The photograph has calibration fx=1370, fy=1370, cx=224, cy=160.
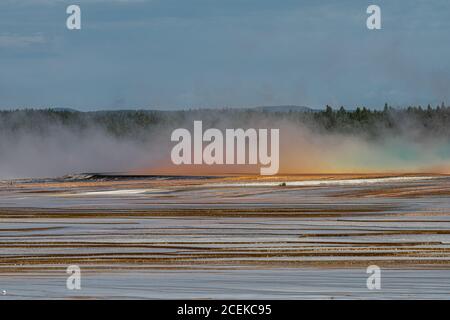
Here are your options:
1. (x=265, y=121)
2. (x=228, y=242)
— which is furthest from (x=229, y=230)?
(x=265, y=121)

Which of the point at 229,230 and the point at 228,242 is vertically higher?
the point at 229,230

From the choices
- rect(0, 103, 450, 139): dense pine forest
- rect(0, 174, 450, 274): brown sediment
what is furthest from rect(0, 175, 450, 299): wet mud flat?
rect(0, 103, 450, 139): dense pine forest

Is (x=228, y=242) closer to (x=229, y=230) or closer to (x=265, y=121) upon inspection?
(x=229, y=230)

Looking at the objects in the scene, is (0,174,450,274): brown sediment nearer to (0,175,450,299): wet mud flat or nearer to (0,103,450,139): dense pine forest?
(0,175,450,299): wet mud flat

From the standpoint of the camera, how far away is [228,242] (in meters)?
28.3

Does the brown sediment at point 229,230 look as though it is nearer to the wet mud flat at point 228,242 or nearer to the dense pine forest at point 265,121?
the wet mud flat at point 228,242

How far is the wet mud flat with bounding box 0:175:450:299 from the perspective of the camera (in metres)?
21.3

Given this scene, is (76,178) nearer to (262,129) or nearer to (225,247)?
(225,247)

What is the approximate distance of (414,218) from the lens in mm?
34719

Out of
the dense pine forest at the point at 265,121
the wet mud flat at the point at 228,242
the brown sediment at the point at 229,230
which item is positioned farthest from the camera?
the dense pine forest at the point at 265,121

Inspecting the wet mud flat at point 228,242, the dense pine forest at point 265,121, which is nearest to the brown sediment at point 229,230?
the wet mud flat at point 228,242

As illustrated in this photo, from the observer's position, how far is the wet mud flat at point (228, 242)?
21.3 meters

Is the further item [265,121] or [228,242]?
[265,121]
